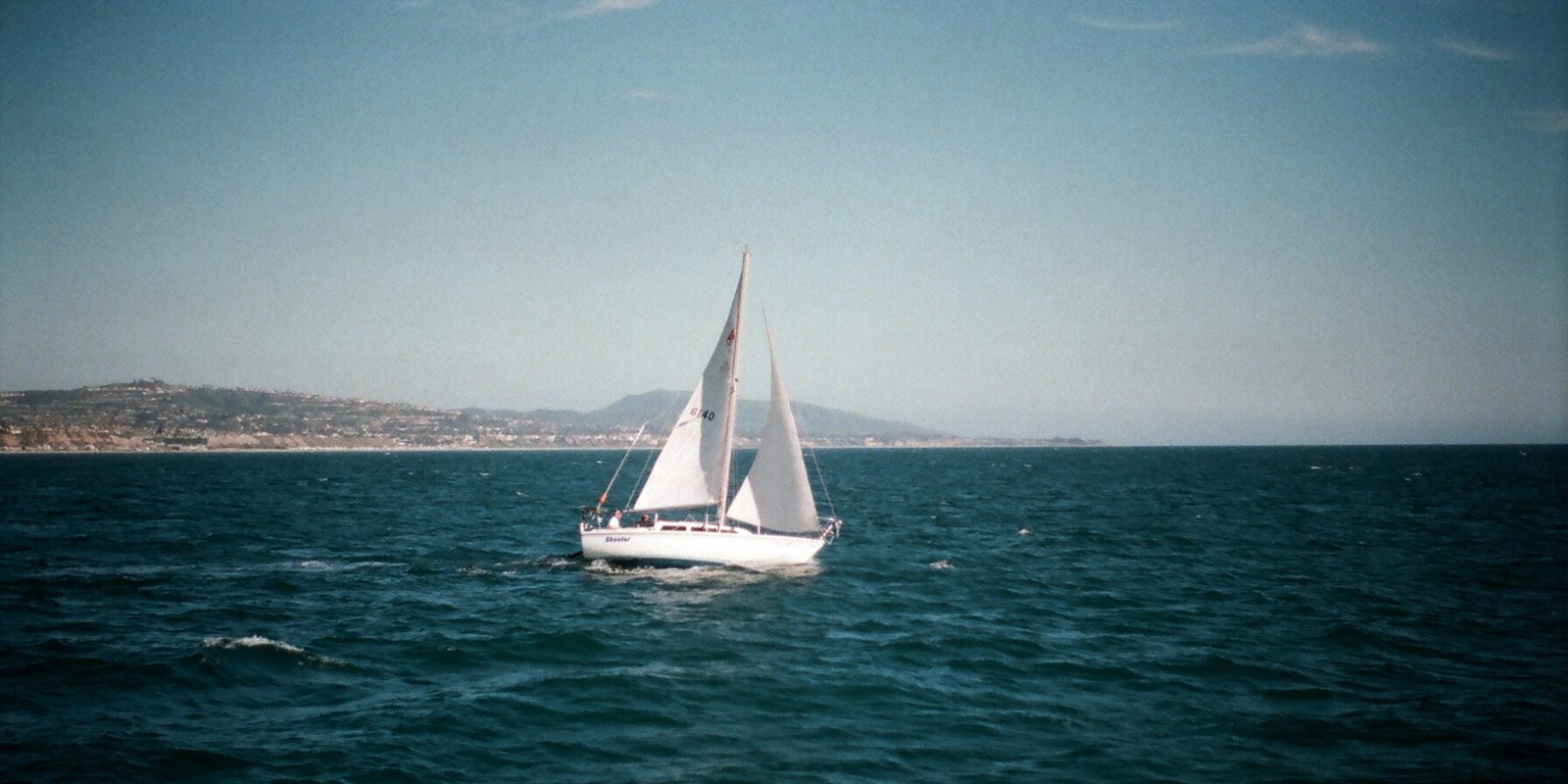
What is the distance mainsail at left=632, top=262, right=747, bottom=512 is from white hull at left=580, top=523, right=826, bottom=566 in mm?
1212

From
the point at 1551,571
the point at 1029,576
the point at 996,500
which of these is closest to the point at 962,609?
the point at 1029,576

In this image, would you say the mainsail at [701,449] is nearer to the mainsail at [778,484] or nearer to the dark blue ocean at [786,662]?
the mainsail at [778,484]

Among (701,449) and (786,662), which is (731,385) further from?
(786,662)

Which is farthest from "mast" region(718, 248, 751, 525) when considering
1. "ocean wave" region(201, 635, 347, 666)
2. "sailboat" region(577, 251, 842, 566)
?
"ocean wave" region(201, 635, 347, 666)

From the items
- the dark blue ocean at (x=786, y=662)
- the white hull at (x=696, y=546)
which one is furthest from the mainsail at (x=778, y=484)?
the dark blue ocean at (x=786, y=662)

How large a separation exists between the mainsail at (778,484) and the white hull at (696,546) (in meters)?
0.73

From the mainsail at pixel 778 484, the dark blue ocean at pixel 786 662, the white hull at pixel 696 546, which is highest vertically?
the mainsail at pixel 778 484

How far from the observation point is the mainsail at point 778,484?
34344mm

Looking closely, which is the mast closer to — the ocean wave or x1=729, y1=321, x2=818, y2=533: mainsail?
x1=729, y1=321, x2=818, y2=533: mainsail

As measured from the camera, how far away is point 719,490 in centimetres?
3509

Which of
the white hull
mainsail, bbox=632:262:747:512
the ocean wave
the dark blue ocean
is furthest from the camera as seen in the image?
mainsail, bbox=632:262:747:512

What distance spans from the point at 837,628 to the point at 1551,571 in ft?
101

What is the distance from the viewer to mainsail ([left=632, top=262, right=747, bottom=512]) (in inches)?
1377

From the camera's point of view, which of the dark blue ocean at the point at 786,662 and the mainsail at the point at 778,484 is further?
the mainsail at the point at 778,484
